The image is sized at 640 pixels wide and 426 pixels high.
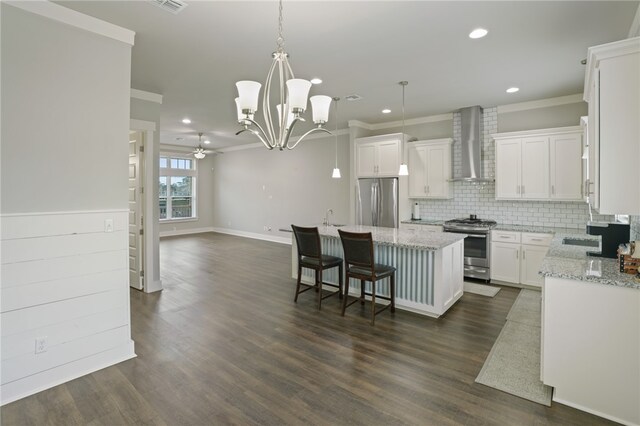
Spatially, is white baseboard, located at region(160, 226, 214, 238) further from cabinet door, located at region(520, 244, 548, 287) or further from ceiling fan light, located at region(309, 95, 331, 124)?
cabinet door, located at region(520, 244, 548, 287)

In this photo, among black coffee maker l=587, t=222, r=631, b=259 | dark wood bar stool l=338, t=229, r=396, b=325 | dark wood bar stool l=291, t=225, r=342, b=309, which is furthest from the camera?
dark wood bar stool l=291, t=225, r=342, b=309

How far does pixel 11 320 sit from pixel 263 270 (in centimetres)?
389

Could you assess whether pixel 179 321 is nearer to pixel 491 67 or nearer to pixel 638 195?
pixel 638 195

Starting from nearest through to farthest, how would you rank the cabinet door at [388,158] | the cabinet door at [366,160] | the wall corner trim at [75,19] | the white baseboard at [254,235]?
1. the wall corner trim at [75,19]
2. the cabinet door at [388,158]
3. the cabinet door at [366,160]
4. the white baseboard at [254,235]

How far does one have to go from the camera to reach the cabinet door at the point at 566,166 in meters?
4.62

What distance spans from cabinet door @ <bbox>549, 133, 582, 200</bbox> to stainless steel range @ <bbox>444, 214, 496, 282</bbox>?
3.44 ft

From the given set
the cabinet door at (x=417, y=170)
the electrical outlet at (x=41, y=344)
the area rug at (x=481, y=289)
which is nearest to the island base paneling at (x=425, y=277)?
the area rug at (x=481, y=289)

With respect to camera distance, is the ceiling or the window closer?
the ceiling

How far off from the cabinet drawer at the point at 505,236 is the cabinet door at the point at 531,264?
0.15 metres

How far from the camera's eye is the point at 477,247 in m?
5.18

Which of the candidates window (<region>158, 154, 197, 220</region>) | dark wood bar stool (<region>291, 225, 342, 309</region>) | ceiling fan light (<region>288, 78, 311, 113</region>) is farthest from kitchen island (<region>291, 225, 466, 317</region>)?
window (<region>158, 154, 197, 220</region>)

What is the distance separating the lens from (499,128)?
5527 mm

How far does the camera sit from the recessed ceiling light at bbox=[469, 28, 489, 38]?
293 centimetres

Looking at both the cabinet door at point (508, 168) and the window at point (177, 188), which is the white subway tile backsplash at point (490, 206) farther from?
the window at point (177, 188)
